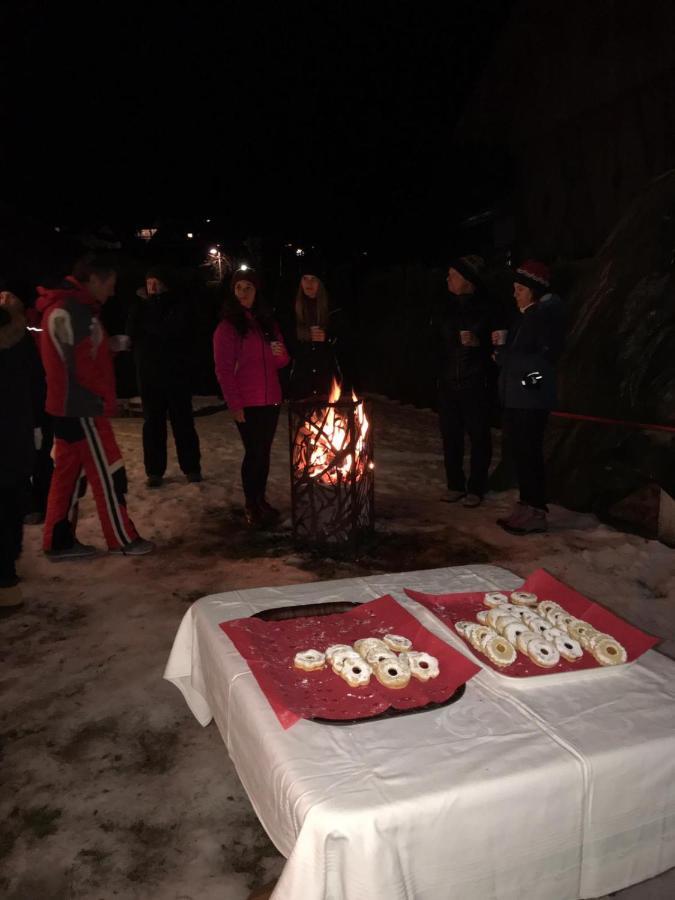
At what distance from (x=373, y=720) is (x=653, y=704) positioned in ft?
2.27

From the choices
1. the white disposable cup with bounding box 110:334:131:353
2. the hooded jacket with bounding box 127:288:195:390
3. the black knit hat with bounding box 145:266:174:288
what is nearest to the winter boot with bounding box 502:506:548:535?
the white disposable cup with bounding box 110:334:131:353

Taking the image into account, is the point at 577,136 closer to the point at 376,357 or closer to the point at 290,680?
the point at 376,357

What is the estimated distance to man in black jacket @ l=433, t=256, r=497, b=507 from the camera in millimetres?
5922

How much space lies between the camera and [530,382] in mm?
5133

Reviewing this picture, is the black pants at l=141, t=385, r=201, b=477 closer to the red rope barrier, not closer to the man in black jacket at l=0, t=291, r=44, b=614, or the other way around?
the man in black jacket at l=0, t=291, r=44, b=614

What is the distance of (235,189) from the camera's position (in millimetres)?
16281

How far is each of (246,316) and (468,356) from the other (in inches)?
78.5

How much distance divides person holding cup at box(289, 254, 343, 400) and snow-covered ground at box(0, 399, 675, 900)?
1260mm

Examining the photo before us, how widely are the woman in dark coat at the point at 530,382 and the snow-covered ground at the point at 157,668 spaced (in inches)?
12.3

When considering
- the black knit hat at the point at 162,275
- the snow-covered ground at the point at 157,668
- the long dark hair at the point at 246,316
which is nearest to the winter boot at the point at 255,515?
the snow-covered ground at the point at 157,668

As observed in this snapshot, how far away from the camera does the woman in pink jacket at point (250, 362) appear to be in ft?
17.0

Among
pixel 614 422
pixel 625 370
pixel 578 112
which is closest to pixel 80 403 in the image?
pixel 614 422

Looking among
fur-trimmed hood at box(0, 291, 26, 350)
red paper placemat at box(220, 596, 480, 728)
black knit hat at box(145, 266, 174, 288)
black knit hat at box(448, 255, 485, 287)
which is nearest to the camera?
red paper placemat at box(220, 596, 480, 728)

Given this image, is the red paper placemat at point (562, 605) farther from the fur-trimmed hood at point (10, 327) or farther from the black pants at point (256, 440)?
the black pants at point (256, 440)
